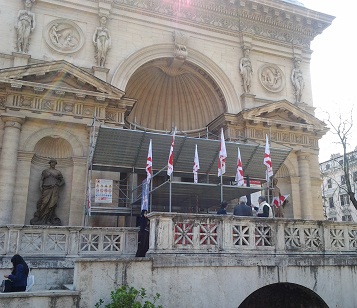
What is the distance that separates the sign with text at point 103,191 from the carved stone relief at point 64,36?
6.55 metres

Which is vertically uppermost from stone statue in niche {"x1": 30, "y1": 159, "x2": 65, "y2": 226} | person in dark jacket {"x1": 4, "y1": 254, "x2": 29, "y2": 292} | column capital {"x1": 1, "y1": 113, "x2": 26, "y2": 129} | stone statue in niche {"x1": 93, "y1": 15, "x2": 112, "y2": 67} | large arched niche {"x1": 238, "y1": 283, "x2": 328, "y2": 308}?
stone statue in niche {"x1": 93, "y1": 15, "x2": 112, "y2": 67}

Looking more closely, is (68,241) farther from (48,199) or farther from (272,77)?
(272,77)

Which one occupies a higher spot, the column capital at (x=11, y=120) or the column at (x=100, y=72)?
the column at (x=100, y=72)

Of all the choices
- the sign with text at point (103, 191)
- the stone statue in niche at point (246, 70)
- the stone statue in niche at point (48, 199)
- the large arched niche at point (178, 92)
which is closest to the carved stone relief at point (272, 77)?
the stone statue in niche at point (246, 70)

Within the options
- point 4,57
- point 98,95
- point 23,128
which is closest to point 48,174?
point 23,128

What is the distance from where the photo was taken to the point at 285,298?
442 inches

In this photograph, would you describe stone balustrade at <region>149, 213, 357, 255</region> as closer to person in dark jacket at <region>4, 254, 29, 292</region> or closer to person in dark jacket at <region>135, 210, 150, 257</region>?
person in dark jacket at <region>135, 210, 150, 257</region>

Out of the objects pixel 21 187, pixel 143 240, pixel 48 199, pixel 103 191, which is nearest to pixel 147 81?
pixel 103 191

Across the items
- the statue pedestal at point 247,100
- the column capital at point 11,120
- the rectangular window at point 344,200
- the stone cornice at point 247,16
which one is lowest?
the column capital at point 11,120

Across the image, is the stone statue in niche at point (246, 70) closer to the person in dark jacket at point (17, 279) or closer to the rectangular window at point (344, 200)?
the person in dark jacket at point (17, 279)

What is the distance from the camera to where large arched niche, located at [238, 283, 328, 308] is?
1034 centimetres

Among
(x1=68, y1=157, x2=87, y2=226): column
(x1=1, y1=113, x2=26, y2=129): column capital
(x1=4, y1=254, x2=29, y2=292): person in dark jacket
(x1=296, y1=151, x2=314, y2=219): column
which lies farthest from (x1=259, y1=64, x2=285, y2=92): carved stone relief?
(x1=4, y1=254, x2=29, y2=292): person in dark jacket

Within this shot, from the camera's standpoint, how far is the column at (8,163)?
1538 centimetres

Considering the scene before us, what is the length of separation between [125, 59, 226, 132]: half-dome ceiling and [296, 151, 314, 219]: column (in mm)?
5214
